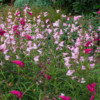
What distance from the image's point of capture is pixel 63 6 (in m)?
7.83

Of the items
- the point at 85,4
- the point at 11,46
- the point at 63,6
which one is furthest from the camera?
the point at 63,6

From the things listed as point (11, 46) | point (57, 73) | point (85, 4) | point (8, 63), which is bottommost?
point (57, 73)

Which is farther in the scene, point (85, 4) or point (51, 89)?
point (85, 4)

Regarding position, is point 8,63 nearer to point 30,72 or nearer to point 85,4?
point 30,72

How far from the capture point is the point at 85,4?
696 cm

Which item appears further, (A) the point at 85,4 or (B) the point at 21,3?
(B) the point at 21,3

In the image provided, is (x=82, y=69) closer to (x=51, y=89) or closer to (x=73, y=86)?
(x=73, y=86)

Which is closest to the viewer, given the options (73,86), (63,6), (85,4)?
(73,86)

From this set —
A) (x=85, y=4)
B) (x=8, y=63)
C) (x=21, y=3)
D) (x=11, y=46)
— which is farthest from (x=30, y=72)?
(x=21, y=3)

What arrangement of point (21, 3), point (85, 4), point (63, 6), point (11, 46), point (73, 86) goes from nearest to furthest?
1. point (73, 86)
2. point (11, 46)
3. point (85, 4)
4. point (63, 6)
5. point (21, 3)

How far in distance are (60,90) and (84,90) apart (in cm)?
35

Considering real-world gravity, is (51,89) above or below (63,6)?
below

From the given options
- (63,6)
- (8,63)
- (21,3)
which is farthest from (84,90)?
(21,3)

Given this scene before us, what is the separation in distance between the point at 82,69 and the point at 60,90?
509 millimetres
